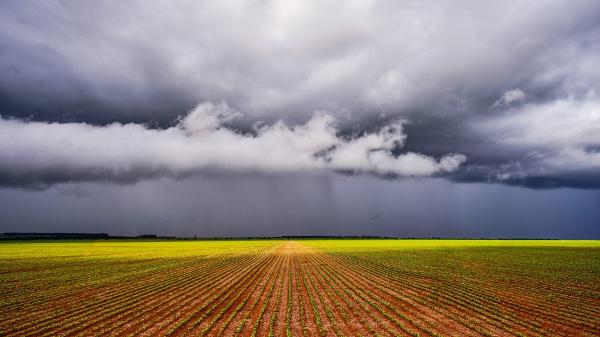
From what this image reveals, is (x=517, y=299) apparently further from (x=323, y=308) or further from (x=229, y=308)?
(x=229, y=308)

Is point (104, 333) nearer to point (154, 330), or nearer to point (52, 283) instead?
point (154, 330)

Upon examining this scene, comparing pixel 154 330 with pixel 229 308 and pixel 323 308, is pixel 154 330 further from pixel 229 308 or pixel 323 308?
pixel 323 308

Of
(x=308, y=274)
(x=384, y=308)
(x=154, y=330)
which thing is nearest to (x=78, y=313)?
(x=154, y=330)

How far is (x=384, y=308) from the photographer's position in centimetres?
1816

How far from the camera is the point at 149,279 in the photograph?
2941 cm

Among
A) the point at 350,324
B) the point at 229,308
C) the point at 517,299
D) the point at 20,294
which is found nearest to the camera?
the point at 350,324

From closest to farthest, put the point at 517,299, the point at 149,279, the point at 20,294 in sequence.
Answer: the point at 517,299 → the point at 20,294 → the point at 149,279

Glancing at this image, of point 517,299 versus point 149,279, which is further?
point 149,279

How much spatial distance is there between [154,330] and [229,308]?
4.62 m

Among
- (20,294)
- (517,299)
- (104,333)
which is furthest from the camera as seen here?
(20,294)

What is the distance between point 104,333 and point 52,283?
17149 millimetres

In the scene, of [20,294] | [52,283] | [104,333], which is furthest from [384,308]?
[52,283]

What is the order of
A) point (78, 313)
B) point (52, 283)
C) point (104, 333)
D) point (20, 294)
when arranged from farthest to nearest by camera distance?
1. point (52, 283)
2. point (20, 294)
3. point (78, 313)
4. point (104, 333)

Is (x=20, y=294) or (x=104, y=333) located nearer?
(x=104, y=333)
